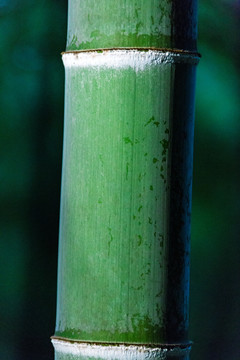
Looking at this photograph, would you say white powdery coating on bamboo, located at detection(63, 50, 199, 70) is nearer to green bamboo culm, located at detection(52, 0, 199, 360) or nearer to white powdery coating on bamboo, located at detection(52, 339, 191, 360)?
green bamboo culm, located at detection(52, 0, 199, 360)

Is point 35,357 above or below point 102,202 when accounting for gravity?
below

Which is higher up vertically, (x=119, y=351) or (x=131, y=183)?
(x=131, y=183)

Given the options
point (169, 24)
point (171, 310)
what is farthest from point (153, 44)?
point (171, 310)

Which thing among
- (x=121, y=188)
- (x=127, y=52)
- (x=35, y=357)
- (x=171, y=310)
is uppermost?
(x=127, y=52)

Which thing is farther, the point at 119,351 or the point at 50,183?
the point at 50,183

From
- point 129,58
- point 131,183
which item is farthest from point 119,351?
point 129,58

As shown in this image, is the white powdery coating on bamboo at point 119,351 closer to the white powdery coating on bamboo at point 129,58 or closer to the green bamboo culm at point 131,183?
the green bamboo culm at point 131,183

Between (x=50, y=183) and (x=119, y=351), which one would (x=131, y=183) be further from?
(x=50, y=183)

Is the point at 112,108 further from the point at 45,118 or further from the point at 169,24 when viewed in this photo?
the point at 45,118

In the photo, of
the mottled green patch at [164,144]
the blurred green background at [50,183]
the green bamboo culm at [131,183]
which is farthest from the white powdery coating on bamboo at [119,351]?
the blurred green background at [50,183]
